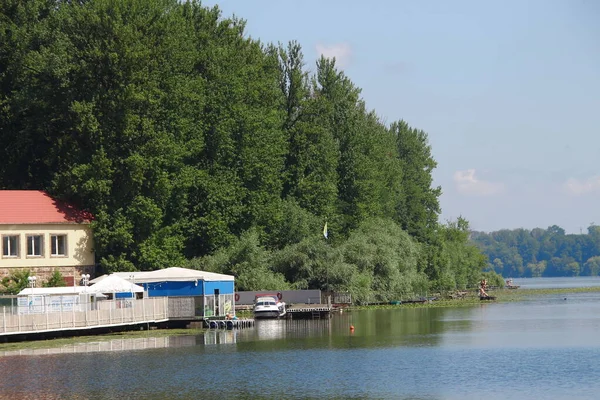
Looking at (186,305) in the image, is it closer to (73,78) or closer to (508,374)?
(73,78)

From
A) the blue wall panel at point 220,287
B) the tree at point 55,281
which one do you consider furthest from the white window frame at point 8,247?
the blue wall panel at point 220,287

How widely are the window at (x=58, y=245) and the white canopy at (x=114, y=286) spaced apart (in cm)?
1281

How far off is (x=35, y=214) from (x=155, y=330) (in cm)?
1704

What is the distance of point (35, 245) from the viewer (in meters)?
81.1

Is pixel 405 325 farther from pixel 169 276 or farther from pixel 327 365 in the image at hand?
pixel 327 365

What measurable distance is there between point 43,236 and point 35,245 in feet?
3.22

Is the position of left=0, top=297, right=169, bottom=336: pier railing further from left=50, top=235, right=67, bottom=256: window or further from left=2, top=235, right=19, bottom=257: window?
left=2, top=235, right=19, bottom=257: window

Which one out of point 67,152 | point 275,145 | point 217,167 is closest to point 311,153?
point 275,145

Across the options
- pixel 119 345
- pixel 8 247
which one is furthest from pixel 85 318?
pixel 8 247

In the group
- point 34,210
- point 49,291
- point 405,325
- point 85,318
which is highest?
point 34,210

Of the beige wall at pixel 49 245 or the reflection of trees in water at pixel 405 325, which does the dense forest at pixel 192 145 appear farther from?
the reflection of trees in water at pixel 405 325

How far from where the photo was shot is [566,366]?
49250mm

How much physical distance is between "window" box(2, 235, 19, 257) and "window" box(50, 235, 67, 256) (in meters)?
2.82

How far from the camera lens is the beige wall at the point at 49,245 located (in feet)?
261
